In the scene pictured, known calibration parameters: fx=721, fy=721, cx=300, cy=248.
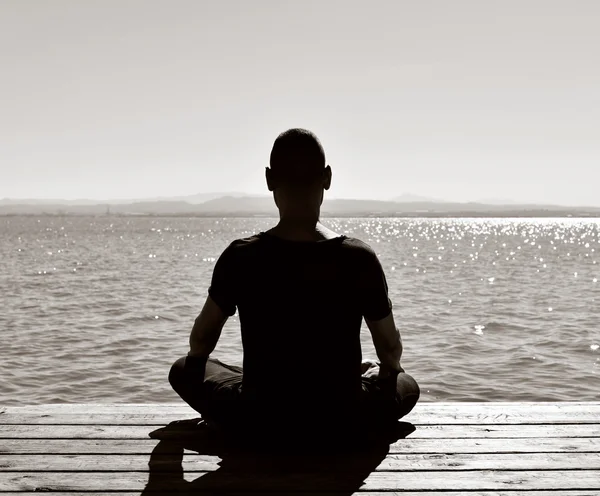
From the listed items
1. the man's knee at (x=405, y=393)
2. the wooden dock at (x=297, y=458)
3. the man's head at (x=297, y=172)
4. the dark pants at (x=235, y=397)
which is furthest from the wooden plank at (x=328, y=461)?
the man's head at (x=297, y=172)

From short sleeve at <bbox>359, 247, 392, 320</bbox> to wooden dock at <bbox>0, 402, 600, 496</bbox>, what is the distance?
0.87 meters

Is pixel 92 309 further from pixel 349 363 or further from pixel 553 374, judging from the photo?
pixel 349 363

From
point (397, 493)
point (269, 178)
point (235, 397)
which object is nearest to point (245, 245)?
point (269, 178)

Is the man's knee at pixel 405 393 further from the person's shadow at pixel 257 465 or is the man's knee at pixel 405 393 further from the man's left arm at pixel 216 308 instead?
the man's left arm at pixel 216 308

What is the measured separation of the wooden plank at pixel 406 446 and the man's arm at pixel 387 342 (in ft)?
1.54

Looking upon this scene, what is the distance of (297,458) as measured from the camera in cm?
416

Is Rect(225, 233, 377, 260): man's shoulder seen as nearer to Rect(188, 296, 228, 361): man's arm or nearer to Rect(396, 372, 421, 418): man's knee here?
Rect(188, 296, 228, 361): man's arm

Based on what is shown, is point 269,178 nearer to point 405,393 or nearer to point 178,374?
point 178,374

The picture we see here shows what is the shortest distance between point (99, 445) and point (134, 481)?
639 mm

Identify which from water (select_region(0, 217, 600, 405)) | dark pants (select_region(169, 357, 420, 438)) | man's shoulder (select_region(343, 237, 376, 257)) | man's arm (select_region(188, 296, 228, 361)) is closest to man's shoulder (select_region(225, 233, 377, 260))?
man's shoulder (select_region(343, 237, 376, 257))

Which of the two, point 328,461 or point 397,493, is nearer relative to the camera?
point 397,493

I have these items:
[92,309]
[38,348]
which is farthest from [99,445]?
[92,309]

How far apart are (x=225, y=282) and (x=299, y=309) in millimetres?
437

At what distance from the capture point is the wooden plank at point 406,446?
4266 mm
